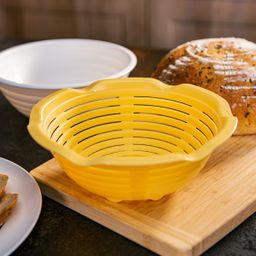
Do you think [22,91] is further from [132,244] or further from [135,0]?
[135,0]

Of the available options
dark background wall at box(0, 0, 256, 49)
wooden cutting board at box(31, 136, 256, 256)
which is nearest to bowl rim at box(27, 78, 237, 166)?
wooden cutting board at box(31, 136, 256, 256)

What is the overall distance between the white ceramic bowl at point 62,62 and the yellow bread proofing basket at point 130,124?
9.9 inches

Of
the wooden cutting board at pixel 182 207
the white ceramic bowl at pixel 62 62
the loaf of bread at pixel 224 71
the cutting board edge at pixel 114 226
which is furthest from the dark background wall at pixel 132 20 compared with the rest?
the cutting board edge at pixel 114 226

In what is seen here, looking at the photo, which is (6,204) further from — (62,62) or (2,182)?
(62,62)

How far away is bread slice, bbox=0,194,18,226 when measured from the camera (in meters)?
0.69

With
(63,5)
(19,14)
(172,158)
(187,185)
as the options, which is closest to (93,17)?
(63,5)

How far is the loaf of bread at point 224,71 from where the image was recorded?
0.91 meters

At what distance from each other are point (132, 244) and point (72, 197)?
0.12 m

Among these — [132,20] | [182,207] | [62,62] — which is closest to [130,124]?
[182,207]

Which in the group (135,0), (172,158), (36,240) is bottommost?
(135,0)

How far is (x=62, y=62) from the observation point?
46.0 inches

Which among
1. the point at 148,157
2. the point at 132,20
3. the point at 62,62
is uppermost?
the point at 148,157

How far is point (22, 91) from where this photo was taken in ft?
3.04

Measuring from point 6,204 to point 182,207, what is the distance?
0.80ft
